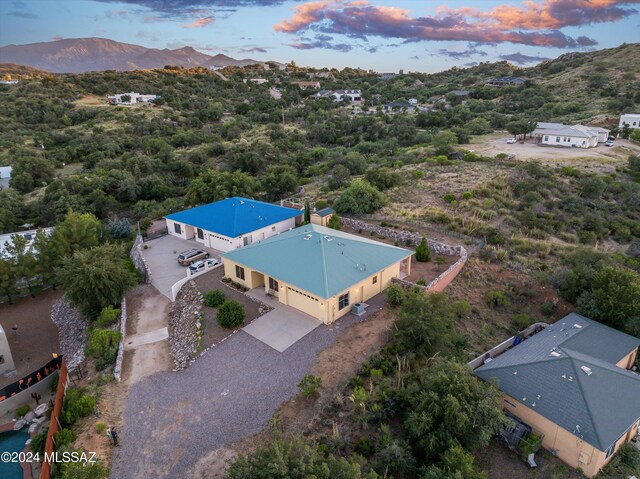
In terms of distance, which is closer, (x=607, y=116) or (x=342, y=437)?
(x=342, y=437)

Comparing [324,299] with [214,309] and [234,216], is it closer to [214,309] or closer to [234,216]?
[214,309]

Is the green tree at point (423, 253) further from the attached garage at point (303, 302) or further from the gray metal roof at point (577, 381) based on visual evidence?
the attached garage at point (303, 302)

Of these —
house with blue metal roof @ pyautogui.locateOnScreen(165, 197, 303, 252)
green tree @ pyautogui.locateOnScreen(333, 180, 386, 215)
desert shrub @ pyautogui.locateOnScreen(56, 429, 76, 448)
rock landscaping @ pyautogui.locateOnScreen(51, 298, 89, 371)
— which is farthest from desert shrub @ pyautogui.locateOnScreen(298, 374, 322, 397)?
green tree @ pyautogui.locateOnScreen(333, 180, 386, 215)

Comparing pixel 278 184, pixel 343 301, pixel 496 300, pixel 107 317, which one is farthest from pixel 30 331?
pixel 496 300

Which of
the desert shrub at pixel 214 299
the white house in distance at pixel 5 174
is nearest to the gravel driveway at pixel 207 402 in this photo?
the desert shrub at pixel 214 299

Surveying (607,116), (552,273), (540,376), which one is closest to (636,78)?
(607,116)

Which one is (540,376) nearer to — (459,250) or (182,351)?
(459,250)

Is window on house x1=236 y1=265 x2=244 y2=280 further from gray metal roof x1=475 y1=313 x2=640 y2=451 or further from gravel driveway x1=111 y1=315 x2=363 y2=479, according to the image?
gray metal roof x1=475 y1=313 x2=640 y2=451
